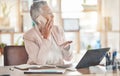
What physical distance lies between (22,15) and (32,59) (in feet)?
8.35

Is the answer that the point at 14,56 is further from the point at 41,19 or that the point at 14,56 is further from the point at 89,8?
the point at 89,8

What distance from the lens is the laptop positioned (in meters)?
1.68

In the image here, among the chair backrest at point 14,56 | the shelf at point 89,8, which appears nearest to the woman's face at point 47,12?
the chair backrest at point 14,56

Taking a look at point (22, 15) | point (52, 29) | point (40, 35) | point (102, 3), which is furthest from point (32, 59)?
point (102, 3)

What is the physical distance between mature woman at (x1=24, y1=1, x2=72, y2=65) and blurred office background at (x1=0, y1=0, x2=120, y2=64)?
7.29 feet

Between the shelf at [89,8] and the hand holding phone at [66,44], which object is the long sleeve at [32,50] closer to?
the hand holding phone at [66,44]

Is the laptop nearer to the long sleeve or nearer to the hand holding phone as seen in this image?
the hand holding phone

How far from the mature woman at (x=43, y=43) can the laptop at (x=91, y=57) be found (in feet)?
0.96

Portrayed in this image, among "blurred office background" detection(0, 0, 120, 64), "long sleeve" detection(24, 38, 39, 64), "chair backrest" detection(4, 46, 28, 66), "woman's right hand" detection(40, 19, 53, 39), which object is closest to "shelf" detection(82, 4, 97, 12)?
"blurred office background" detection(0, 0, 120, 64)

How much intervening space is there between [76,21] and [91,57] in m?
2.88

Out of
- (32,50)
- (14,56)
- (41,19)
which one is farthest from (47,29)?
(14,56)

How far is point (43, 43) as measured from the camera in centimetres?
216

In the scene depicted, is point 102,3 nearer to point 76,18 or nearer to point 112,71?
point 76,18

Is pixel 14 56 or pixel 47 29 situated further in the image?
pixel 14 56
